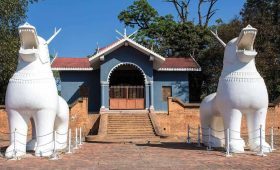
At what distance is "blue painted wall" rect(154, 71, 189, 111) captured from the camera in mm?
28406

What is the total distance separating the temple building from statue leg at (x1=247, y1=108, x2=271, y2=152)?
1347cm

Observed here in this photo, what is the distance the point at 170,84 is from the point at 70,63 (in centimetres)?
706

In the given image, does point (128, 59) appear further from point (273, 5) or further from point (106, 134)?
point (273, 5)

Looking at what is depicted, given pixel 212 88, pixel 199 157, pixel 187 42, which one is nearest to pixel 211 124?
pixel 199 157

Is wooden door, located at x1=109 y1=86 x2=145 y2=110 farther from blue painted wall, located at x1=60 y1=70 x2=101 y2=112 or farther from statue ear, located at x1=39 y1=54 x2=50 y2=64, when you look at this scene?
statue ear, located at x1=39 y1=54 x2=50 y2=64

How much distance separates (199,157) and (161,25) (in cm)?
2729

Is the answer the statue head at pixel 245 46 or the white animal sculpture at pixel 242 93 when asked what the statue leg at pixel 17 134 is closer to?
the white animal sculpture at pixel 242 93

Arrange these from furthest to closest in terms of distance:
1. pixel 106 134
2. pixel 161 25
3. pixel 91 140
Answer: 1. pixel 161 25
2. pixel 106 134
3. pixel 91 140

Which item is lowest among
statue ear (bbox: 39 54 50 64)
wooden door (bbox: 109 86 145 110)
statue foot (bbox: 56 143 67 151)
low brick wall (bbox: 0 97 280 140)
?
statue foot (bbox: 56 143 67 151)

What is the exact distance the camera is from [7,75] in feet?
75.3

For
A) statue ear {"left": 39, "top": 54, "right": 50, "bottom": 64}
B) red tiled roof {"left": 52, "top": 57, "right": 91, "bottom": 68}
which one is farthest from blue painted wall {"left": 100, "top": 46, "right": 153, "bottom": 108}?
statue ear {"left": 39, "top": 54, "right": 50, "bottom": 64}

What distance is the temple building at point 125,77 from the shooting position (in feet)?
85.1

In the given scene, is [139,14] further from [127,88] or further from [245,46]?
[245,46]

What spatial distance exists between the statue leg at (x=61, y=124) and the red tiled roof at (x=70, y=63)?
14.0 meters
